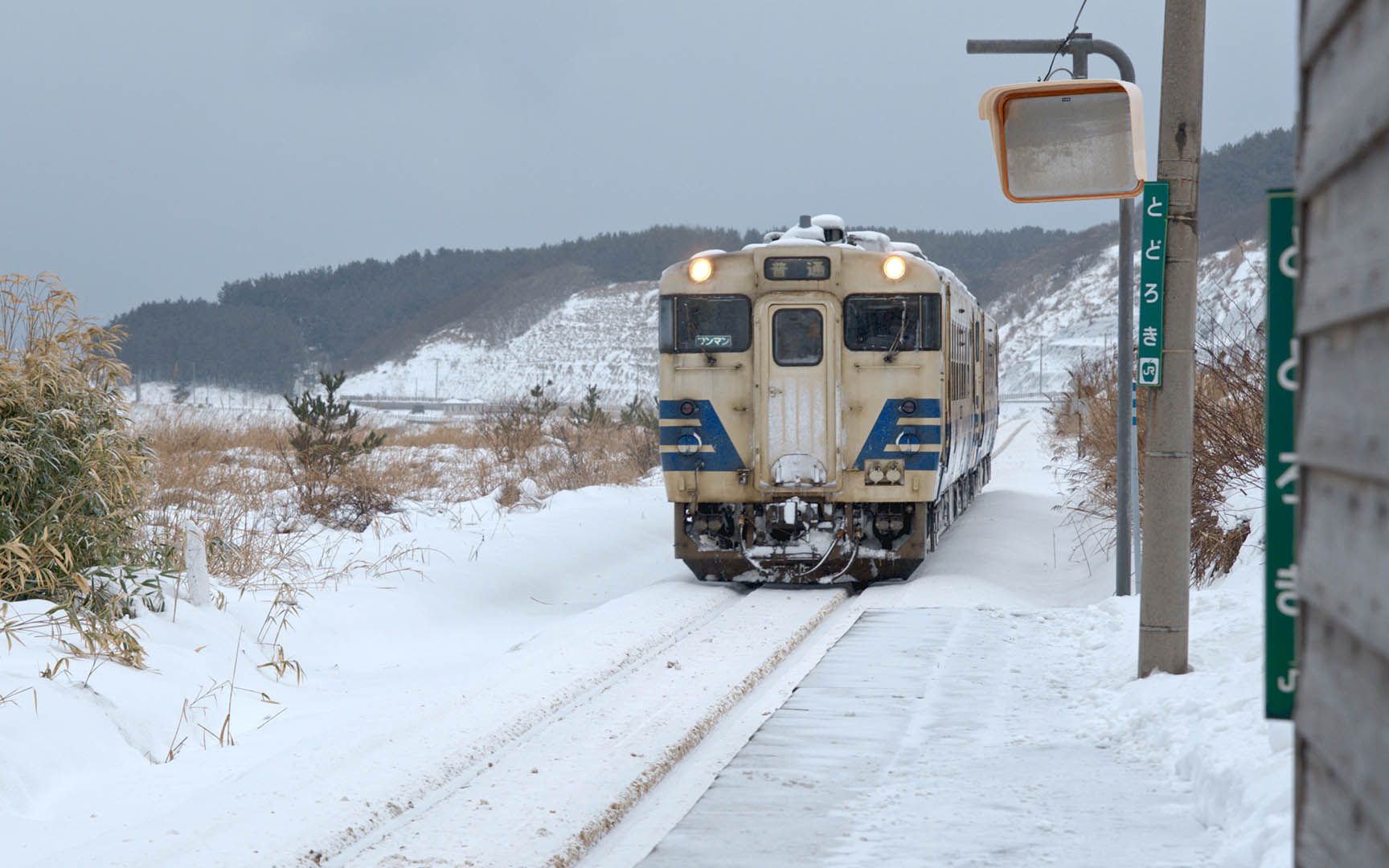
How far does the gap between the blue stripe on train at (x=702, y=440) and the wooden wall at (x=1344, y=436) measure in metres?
10.7

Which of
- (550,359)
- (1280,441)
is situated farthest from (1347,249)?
(550,359)

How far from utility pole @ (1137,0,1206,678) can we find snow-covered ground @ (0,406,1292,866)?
35cm

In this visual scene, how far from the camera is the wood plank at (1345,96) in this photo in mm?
1746

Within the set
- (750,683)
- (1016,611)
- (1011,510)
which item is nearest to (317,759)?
(750,683)

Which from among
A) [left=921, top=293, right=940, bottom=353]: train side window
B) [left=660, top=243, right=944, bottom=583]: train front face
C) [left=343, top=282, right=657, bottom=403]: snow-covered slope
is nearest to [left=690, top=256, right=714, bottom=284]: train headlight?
[left=660, top=243, right=944, bottom=583]: train front face

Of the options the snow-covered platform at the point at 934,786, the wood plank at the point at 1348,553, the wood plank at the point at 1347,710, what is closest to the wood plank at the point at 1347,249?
the wood plank at the point at 1348,553

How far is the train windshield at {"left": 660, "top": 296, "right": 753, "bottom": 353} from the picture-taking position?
1288 centimetres

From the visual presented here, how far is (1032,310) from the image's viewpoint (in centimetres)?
11375

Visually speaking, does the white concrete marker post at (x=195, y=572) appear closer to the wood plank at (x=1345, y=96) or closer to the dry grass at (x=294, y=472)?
the dry grass at (x=294, y=472)

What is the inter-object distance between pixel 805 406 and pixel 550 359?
113 metres

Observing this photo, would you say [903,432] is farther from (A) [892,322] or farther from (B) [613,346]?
(B) [613,346]

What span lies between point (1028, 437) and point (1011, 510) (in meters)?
24.2

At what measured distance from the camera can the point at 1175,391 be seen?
7.02m

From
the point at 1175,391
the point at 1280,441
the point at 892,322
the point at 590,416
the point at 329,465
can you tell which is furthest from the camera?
the point at 590,416
